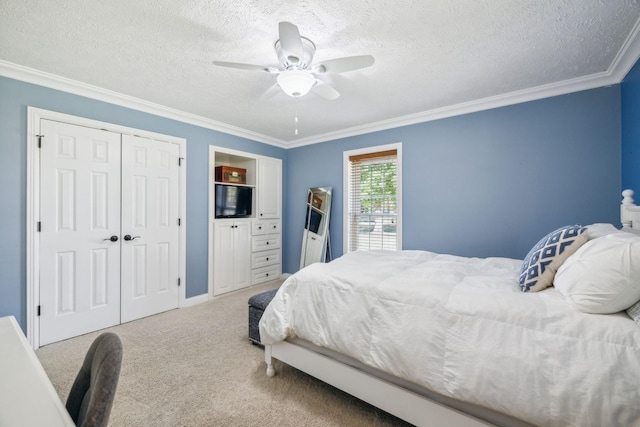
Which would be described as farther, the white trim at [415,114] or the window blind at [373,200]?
the window blind at [373,200]

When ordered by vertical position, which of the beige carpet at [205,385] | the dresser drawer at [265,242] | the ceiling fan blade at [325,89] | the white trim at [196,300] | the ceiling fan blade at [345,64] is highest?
the ceiling fan blade at [325,89]

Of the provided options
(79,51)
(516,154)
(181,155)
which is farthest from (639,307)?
(181,155)

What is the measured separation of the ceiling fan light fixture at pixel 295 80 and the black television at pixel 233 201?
236 cm

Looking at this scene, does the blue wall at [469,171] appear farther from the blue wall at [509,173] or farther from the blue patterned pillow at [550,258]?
the blue patterned pillow at [550,258]

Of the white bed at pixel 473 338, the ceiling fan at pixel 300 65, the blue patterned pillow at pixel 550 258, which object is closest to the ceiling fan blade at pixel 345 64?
the ceiling fan at pixel 300 65

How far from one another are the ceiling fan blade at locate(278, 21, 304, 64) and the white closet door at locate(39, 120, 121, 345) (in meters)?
2.36

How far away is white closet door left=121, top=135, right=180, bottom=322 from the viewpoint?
9.80 feet

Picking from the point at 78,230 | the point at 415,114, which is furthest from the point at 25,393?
the point at 415,114

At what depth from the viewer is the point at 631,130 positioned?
85.4 inches

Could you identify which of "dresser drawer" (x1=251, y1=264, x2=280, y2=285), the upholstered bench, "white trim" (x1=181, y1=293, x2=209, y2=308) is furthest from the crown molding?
the upholstered bench

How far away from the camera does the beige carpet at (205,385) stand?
165 cm

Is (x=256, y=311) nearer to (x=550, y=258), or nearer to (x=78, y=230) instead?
(x=78, y=230)

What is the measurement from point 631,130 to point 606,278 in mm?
1981

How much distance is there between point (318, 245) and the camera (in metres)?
4.32
